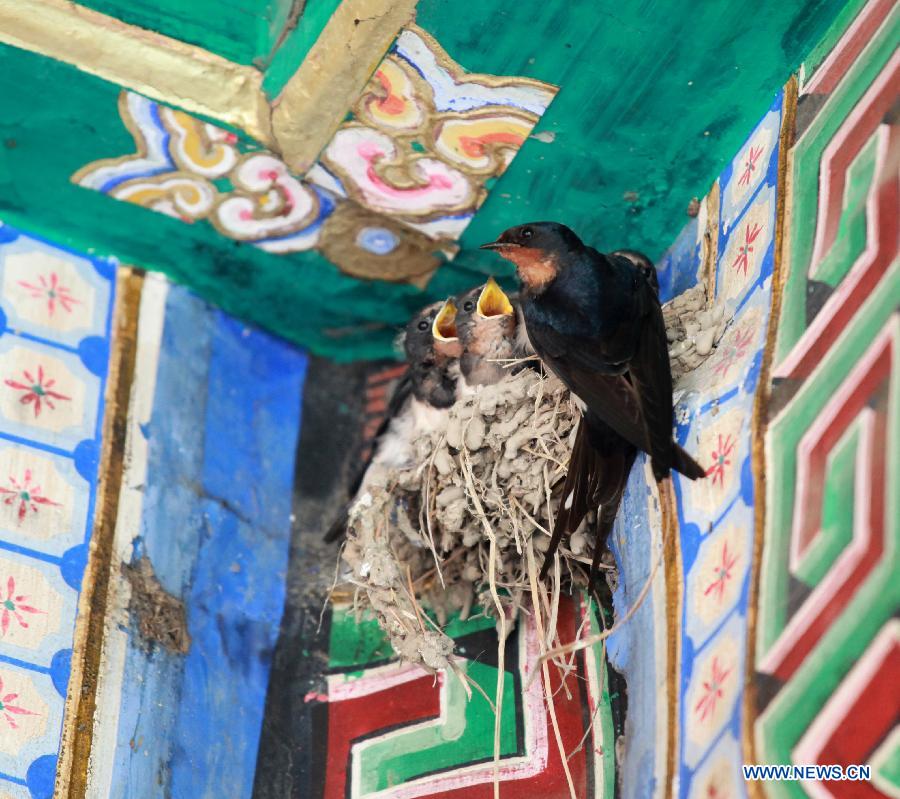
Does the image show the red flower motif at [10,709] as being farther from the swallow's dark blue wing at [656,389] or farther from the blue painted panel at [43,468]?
the swallow's dark blue wing at [656,389]

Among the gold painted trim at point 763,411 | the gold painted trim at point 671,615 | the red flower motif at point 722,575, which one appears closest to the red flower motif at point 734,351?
the gold painted trim at point 763,411

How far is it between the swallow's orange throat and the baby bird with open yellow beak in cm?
43

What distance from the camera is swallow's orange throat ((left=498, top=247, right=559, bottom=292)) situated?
8.60 feet

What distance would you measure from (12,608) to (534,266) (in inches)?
52.2

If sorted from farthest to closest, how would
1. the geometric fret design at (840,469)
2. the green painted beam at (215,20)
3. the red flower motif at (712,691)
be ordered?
the green painted beam at (215,20), the red flower motif at (712,691), the geometric fret design at (840,469)

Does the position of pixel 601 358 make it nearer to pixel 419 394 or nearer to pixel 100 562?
pixel 419 394

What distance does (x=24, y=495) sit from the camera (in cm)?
267

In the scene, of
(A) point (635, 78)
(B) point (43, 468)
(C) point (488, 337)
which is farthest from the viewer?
(C) point (488, 337)

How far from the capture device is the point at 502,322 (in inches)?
125

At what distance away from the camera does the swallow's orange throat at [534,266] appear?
8.60 feet

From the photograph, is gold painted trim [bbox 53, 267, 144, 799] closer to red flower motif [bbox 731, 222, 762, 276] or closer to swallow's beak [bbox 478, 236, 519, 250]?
swallow's beak [bbox 478, 236, 519, 250]

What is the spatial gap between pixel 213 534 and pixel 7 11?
130 cm

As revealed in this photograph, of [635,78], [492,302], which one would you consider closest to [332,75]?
[635,78]

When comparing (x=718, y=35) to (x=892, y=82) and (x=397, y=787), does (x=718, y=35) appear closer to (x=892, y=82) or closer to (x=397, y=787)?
(x=892, y=82)
